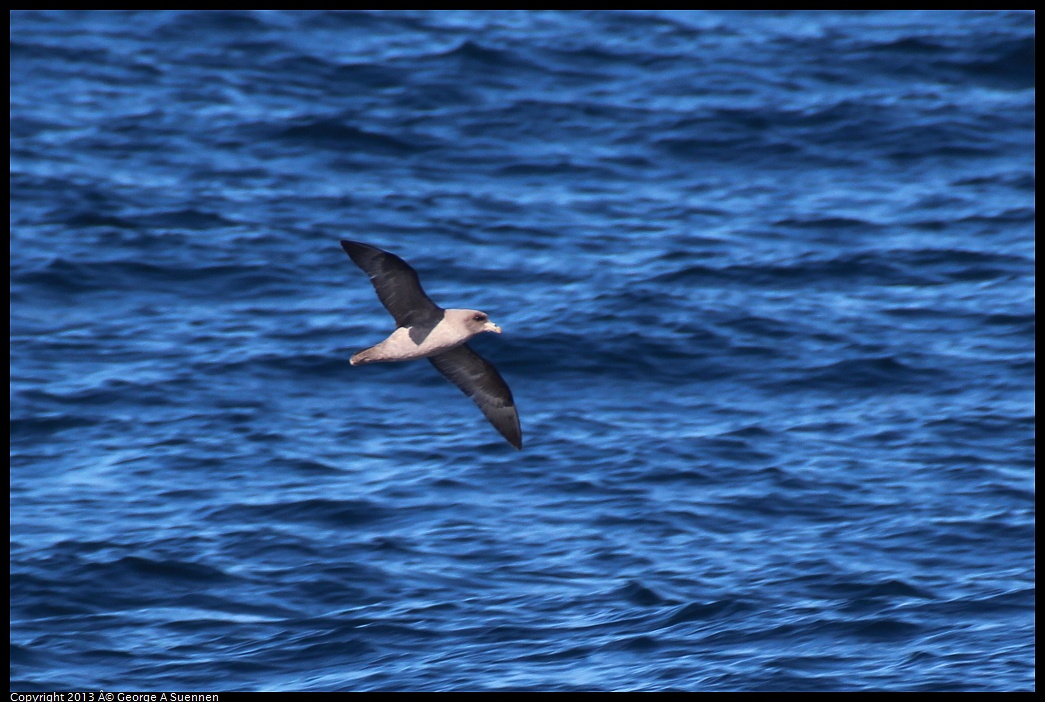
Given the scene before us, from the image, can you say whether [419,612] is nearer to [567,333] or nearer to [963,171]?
[567,333]

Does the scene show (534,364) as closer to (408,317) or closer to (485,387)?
(485,387)

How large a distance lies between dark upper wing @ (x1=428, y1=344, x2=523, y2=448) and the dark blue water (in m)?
1.06

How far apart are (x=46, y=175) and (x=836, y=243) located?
9054mm

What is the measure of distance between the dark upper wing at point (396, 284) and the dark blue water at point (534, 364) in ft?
7.49

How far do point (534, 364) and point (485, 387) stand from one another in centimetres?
329

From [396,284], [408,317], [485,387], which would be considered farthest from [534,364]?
[396,284]

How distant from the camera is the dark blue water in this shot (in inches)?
404

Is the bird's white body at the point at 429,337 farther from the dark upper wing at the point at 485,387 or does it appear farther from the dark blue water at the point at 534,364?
the dark blue water at the point at 534,364

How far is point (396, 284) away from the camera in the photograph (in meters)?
9.09

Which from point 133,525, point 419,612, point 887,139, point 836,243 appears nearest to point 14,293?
point 133,525

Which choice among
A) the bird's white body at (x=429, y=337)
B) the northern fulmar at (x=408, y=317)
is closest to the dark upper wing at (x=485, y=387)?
the northern fulmar at (x=408, y=317)

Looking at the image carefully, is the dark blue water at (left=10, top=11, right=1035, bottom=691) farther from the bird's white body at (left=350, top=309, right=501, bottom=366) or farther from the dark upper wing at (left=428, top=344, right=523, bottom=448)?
the bird's white body at (left=350, top=309, right=501, bottom=366)

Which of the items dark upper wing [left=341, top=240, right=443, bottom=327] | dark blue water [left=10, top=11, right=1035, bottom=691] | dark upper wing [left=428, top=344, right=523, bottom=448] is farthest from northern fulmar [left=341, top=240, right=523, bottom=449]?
dark blue water [left=10, top=11, right=1035, bottom=691]
